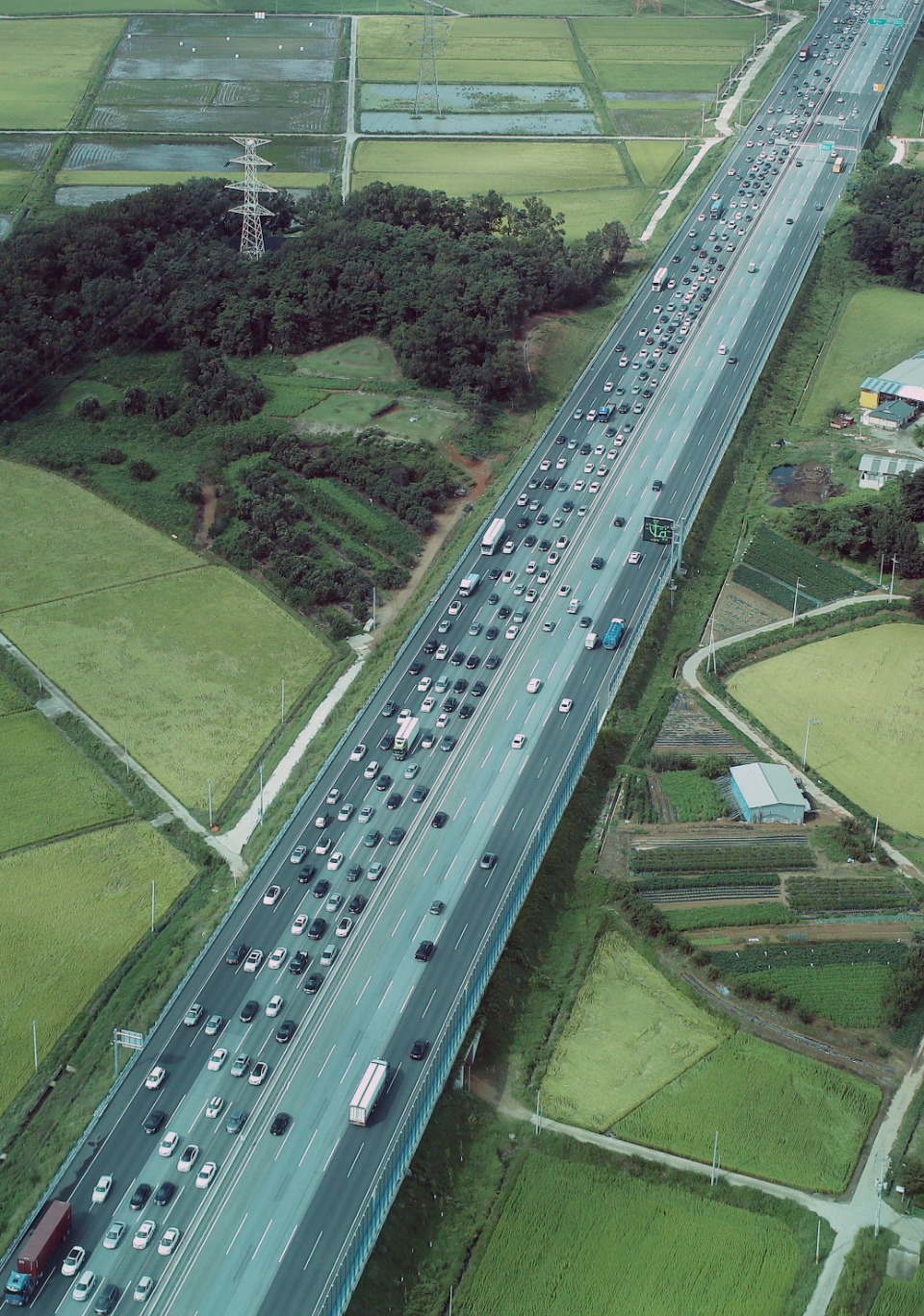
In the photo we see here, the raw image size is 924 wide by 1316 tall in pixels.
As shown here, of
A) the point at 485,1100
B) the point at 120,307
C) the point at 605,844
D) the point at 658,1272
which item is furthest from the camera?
the point at 120,307

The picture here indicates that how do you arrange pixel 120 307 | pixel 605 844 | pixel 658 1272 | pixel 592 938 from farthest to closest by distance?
pixel 120 307
pixel 605 844
pixel 592 938
pixel 658 1272

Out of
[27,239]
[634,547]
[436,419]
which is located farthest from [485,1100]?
[27,239]

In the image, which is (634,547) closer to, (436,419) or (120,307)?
(436,419)

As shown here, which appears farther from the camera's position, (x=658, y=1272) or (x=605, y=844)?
(x=605, y=844)

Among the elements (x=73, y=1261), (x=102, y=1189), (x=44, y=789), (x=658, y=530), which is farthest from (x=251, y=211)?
(x=73, y=1261)

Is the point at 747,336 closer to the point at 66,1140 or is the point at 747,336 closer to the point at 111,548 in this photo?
the point at 111,548

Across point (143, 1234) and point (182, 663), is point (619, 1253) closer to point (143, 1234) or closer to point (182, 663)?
point (143, 1234)

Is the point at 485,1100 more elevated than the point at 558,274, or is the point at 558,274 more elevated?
the point at 558,274

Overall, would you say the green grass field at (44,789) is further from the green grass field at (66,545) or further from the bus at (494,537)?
the bus at (494,537)

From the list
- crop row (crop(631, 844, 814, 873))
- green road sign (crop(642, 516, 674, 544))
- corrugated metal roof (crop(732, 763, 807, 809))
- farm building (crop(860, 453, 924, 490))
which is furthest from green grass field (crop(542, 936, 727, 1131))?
farm building (crop(860, 453, 924, 490))
